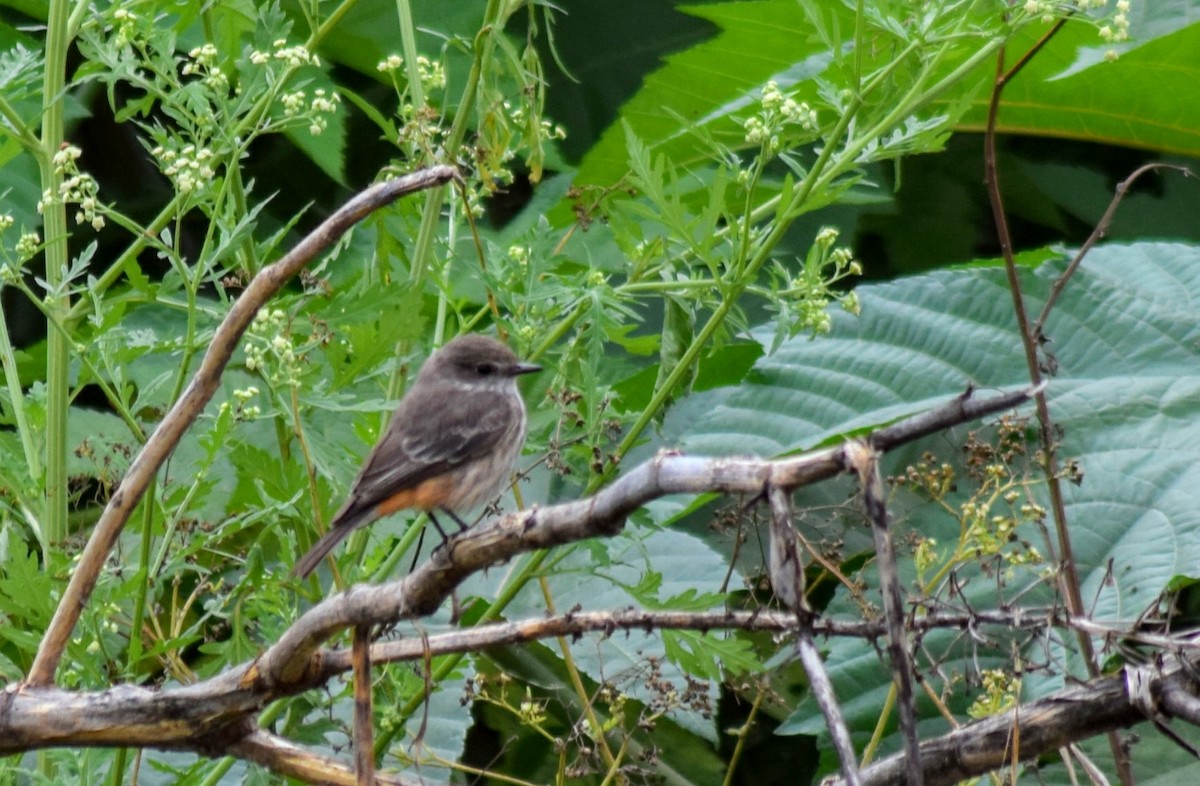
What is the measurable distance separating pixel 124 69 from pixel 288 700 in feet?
3.82

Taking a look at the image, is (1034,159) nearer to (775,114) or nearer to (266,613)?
(775,114)

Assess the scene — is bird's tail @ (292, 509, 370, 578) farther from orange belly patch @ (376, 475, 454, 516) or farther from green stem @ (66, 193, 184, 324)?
green stem @ (66, 193, 184, 324)

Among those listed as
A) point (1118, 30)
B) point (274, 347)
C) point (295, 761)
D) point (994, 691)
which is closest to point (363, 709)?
point (295, 761)

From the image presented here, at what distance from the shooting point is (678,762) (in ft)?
10.9

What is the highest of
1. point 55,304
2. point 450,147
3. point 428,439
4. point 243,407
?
point 450,147

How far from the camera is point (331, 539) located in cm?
244

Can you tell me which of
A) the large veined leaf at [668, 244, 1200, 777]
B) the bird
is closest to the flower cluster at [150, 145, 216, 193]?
the bird

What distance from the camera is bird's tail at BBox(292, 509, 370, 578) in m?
2.39

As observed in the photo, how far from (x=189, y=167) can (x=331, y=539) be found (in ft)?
2.25

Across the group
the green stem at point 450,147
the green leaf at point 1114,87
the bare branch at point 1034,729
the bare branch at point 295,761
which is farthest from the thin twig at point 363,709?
the green leaf at point 1114,87

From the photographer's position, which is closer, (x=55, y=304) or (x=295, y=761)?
(x=295, y=761)

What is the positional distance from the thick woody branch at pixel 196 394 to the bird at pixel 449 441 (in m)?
0.45

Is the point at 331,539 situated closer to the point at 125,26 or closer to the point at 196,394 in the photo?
the point at 196,394

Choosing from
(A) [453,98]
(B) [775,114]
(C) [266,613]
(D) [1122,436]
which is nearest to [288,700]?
(C) [266,613]
